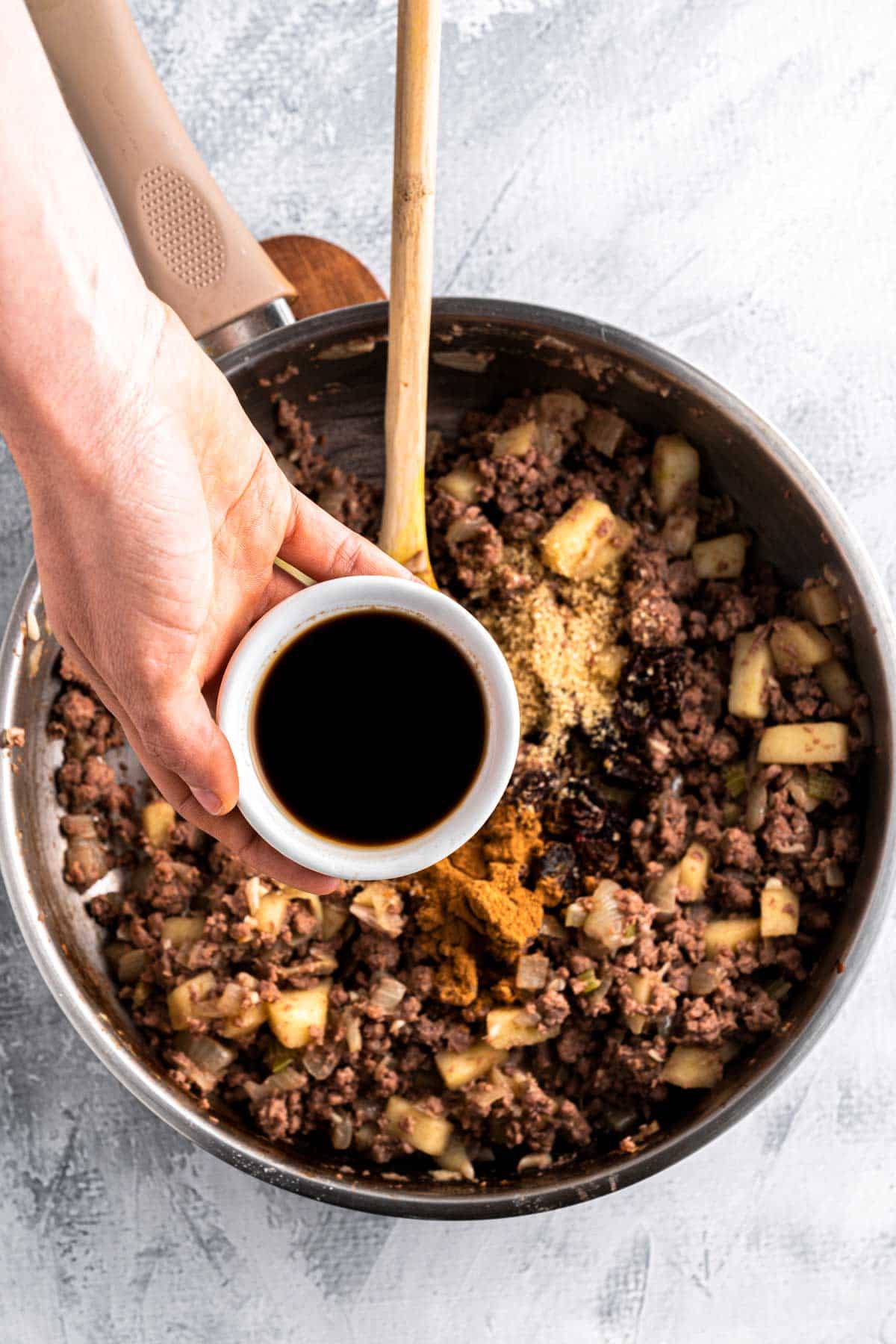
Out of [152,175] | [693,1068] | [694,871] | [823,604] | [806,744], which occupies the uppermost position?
[152,175]

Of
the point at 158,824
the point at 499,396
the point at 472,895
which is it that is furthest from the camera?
the point at 499,396

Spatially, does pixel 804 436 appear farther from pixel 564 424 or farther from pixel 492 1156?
pixel 492 1156

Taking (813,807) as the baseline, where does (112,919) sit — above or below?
below

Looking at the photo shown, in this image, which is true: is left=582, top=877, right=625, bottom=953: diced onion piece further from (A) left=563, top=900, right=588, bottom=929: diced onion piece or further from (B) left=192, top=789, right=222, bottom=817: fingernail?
(B) left=192, top=789, right=222, bottom=817: fingernail

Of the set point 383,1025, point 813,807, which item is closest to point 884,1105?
point 813,807

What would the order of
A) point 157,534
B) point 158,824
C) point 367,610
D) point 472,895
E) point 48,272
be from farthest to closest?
point 158,824
point 472,895
point 367,610
point 157,534
point 48,272

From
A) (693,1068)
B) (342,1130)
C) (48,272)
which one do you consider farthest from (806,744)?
(48,272)

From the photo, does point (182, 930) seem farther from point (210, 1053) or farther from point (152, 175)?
point (152, 175)
